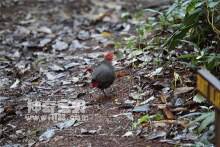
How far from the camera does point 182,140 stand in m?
4.59

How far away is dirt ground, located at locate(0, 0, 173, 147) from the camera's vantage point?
5156 mm

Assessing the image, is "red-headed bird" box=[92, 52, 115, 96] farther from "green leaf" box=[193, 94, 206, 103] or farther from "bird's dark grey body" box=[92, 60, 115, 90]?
"green leaf" box=[193, 94, 206, 103]

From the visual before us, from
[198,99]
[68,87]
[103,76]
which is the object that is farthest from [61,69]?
[198,99]

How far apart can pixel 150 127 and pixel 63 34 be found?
5.22 m

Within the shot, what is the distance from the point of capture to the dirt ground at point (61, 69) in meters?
5.16

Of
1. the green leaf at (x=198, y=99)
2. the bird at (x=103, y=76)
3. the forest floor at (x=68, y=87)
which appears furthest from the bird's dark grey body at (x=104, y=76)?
the green leaf at (x=198, y=99)

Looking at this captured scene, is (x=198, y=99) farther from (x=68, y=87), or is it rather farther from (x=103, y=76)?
(x=68, y=87)

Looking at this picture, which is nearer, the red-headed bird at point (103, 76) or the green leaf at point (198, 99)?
the green leaf at point (198, 99)

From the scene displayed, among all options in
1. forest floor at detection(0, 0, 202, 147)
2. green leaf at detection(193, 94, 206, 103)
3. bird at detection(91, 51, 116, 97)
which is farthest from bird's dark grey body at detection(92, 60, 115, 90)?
green leaf at detection(193, 94, 206, 103)

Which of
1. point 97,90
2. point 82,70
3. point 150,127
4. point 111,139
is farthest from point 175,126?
point 82,70

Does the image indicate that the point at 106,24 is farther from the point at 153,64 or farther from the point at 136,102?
the point at 136,102

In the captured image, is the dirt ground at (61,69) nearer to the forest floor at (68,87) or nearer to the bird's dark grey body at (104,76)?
the forest floor at (68,87)

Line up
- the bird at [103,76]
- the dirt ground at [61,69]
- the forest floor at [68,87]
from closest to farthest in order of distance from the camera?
the forest floor at [68,87] < the dirt ground at [61,69] < the bird at [103,76]

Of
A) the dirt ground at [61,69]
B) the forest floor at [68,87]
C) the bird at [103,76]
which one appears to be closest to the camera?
the forest floor at [68,87]
